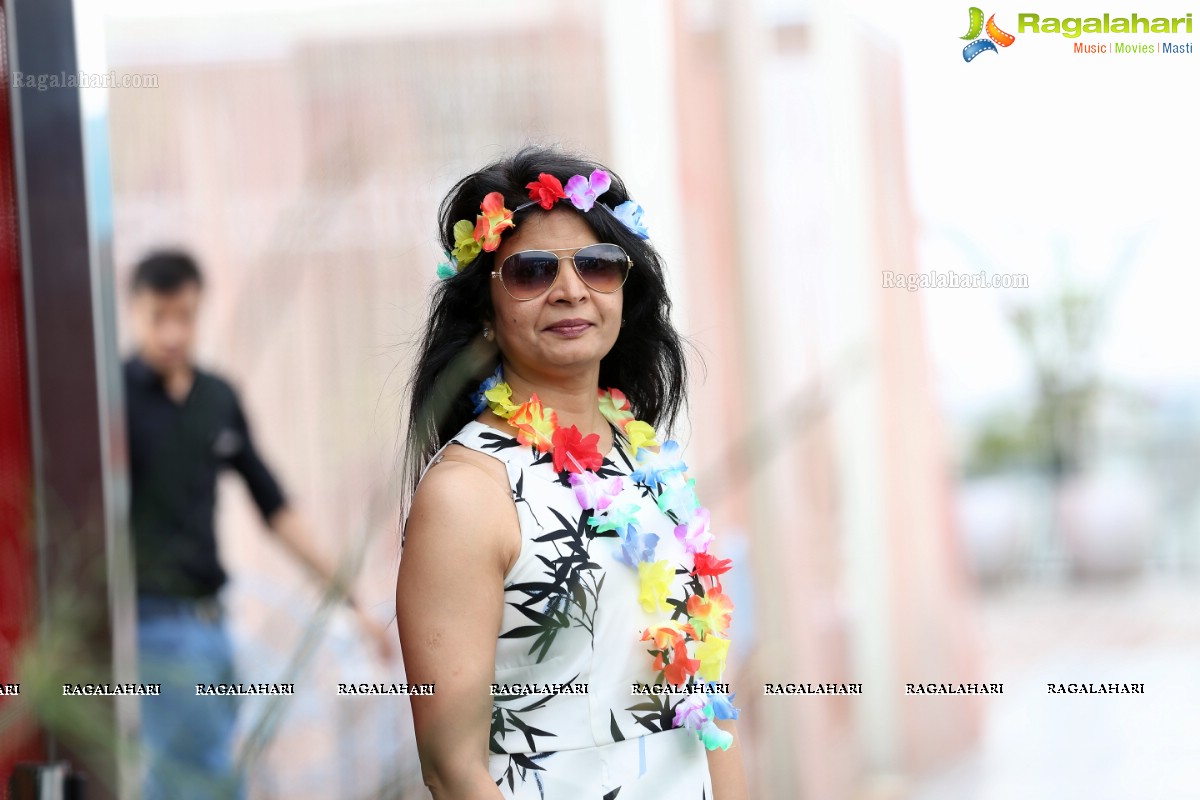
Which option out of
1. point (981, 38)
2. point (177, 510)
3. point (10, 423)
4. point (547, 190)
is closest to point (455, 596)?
point (547, 190)

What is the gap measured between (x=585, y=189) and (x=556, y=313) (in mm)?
167

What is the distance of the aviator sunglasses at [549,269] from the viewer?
1442 mm

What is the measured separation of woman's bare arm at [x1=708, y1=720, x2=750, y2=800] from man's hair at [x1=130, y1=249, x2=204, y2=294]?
5.63 feet

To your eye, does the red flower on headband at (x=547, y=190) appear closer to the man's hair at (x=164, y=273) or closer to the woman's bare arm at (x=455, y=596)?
the woman's bare arm at (x=455, y=596)

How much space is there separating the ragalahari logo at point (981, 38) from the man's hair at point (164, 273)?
1954mm

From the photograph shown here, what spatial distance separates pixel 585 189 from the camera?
1481 millimetres

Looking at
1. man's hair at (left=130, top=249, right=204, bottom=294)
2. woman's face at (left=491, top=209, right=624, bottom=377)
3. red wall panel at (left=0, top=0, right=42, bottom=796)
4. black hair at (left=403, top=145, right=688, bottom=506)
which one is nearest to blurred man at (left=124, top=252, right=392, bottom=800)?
man's hair at (left=130, top=249, right=204, bottom=294)

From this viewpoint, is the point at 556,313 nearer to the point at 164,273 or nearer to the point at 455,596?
the point at 455,596

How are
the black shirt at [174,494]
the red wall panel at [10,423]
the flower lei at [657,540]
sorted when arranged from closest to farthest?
the flower lei at [657,540], the red wall panel at [10,423], the black shirt at [174,494]

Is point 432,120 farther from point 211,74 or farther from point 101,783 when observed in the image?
point 101,783

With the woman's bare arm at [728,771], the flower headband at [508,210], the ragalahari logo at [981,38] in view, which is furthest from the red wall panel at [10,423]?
the ragalahari logo at [981,38]

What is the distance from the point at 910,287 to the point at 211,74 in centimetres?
221

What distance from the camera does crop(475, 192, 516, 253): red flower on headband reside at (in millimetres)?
1459

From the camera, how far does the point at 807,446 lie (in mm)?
3633
